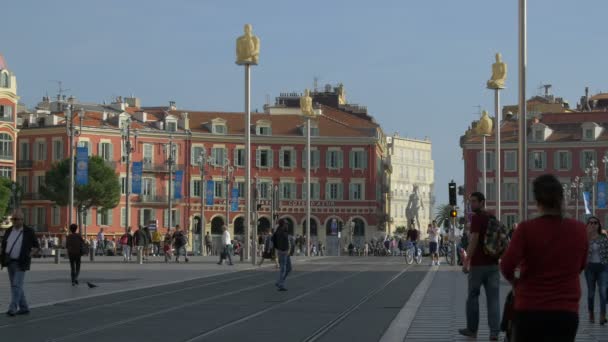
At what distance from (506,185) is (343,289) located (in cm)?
8980

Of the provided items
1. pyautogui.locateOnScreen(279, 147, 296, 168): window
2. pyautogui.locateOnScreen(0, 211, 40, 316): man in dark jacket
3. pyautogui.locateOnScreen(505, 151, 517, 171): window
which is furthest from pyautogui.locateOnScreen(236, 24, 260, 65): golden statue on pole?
A: pyautogui.locateOnScreen(505, 151, 517, 171): window

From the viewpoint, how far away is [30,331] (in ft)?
60.6

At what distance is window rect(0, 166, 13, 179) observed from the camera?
103188mm

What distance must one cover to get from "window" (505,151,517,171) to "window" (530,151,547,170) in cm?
155

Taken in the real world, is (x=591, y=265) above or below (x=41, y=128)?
below

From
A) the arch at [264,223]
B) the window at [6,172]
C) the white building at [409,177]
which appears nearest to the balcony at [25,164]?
the window at [6,172]

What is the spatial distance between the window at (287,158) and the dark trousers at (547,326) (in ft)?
364

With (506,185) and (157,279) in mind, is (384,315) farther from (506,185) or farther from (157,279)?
(506,185)

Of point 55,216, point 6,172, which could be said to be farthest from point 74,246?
point 55,216

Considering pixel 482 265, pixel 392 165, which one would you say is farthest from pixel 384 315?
pixel 392 165

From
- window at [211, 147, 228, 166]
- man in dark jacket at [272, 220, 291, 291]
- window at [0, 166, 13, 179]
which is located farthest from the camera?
window at [211, 147, 228, 166]

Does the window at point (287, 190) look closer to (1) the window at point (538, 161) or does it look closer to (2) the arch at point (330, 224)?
(2) the arch at point (330, 224)

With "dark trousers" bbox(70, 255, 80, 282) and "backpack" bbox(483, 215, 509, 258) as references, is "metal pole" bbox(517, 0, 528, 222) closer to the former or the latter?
"backpack" bbox(483, 215, 509, 258)

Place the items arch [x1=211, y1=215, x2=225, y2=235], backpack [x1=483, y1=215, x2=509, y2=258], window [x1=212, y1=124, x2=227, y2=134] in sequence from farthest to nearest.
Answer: window [x1=212, y1=124, x2=227, y2=134]
arch [x1=211, y1=215, x2=225, y2=235]
backpack [x1=483, y1=215, x2=509, y2=258]
